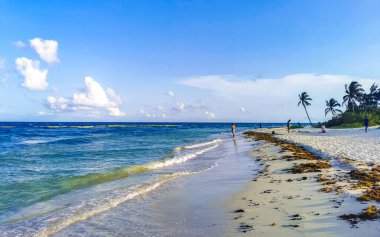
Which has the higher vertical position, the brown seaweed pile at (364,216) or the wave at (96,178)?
the brown seaweed pile at (364,216)

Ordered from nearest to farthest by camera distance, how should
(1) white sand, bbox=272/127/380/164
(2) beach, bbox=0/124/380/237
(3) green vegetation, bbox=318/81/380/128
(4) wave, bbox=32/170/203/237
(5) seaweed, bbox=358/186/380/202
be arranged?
(2) beach, bbox=0/124/380/237 → (4) wave, bbox=32/170/203/237 → (5) seaweed, bbox=358/186/380/202 → (1) white sand, bbox=272/127/380/164 → (3) green vegetation, bbox=318/81/380/128

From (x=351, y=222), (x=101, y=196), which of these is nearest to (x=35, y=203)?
(x=101, y=196)

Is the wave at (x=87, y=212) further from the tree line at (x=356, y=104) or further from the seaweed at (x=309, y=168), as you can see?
the tree line at (x=356, y=104)

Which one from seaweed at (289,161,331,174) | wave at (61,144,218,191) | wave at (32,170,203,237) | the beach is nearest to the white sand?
the beach

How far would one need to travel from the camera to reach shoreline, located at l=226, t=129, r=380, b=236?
22.9ft

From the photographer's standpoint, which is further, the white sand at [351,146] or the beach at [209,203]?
the white sand at [351,146]

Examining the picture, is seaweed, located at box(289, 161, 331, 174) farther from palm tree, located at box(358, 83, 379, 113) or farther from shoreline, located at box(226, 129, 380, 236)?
palm tree, located at box(358, 83, 379, 113)

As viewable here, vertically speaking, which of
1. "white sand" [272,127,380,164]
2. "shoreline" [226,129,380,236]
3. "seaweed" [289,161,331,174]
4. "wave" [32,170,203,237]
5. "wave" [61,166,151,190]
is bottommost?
"wave" [61,166,151,190]

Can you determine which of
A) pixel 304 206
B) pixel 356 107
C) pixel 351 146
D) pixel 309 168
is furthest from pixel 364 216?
pixel 356 107

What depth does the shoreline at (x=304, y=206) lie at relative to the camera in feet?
22.9

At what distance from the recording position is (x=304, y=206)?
28.9ft

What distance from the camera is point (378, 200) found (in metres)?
8.52

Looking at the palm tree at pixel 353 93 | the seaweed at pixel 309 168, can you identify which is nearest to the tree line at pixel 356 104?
the palm tree at pixel 353 93

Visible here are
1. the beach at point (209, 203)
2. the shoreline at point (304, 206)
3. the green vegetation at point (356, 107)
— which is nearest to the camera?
the shoreline at point (304, 206)
